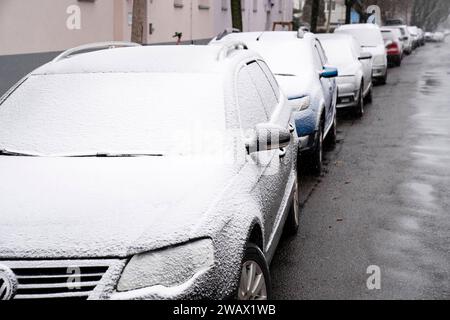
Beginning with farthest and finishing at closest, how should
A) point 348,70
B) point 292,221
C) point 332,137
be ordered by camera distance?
1. point 348,70
2. point 332,137
3. point 292,221

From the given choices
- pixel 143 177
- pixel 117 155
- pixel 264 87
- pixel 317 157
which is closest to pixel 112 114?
pixel 117 155

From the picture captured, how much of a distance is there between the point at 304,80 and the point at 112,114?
4.90m

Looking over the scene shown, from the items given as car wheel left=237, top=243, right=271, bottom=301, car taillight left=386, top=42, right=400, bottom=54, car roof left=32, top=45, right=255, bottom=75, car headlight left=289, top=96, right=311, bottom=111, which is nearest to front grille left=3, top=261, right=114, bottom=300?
car wheel left=237, top=243, right=271, bottom=301

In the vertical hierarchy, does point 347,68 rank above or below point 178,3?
below

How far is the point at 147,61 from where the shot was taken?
15.6 feet

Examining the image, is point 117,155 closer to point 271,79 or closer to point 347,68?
point 271,79

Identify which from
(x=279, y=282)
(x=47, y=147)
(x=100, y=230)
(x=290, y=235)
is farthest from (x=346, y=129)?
(x=100, y=230)

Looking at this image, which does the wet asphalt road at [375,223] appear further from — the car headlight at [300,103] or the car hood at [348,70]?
the car hood at [348,70]

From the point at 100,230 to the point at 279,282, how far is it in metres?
2.30

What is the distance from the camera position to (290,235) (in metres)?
6.22

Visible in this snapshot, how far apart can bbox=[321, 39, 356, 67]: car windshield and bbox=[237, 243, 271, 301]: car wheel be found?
1069 cm

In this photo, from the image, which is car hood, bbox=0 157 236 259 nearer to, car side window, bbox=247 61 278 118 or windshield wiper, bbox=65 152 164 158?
windshield wiper, bbox=65 152 164 158

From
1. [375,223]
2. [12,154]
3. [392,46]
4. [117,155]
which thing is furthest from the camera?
[392,46]
